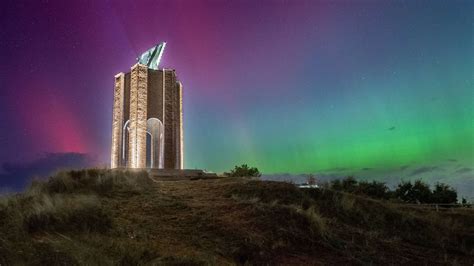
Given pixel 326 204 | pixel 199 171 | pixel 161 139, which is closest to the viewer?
pixel 326 204

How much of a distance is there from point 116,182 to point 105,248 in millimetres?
5117

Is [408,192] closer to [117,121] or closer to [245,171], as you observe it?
[245,171]

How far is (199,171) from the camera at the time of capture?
1852cm

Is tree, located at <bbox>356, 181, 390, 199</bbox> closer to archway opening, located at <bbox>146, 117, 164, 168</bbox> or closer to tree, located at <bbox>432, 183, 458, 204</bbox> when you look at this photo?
tree, located at <bbox>432, 183, 458, 204</bbox>

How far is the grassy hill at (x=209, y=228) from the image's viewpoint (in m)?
4.86

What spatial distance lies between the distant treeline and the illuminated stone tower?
33.1ft

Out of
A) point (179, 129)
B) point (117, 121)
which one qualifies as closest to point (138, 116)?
point (117, 121)

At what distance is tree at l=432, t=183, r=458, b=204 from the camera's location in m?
19.2

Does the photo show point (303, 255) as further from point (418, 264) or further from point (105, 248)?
point (105, 248)

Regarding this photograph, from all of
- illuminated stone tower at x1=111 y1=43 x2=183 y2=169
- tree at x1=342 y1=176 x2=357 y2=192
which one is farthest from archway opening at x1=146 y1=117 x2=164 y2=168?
tree at x1=342 y1=176 x2=357 y2=192

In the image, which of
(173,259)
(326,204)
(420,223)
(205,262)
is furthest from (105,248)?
(420,223)

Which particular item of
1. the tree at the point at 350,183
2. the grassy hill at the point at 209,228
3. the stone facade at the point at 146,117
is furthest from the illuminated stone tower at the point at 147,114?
the grassy hill at the point at 209,228

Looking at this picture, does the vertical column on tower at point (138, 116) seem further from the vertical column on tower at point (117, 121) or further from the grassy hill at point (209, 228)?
the grassy hill at point (209, 228)

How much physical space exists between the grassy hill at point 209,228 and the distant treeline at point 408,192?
9.30 metres
